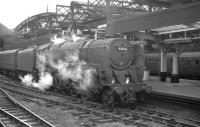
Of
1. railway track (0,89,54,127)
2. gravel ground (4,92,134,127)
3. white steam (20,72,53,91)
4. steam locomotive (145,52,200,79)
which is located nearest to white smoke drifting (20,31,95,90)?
white steam (20,72,53,91)

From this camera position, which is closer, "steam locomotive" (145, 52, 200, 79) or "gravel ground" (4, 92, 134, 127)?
"gravel ground" (4, 92, 134, 127)

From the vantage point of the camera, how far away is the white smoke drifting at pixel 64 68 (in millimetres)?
11922

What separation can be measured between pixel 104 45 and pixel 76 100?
3.02m

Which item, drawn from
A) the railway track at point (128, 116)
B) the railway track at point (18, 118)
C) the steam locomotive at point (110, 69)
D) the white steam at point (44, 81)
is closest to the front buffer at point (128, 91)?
the steam locomotive at point (110, 69)

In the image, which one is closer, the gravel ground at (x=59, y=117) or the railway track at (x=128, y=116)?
the gravel ground at (x=59, y=117)

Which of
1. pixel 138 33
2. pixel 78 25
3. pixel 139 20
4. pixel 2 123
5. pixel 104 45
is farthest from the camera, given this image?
pixel 78 25

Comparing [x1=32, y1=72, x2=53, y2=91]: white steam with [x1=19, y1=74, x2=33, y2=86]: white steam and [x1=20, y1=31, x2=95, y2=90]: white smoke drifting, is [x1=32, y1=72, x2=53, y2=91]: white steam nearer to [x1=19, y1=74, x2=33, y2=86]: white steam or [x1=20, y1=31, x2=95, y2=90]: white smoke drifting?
[x1=20, y1=31, x2=95, y2=90]: white smoke drifting

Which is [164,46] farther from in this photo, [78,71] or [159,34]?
[78,71]

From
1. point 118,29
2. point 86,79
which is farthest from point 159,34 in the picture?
point 86,79

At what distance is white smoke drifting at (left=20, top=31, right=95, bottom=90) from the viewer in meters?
11.9

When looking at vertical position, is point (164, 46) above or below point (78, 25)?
below

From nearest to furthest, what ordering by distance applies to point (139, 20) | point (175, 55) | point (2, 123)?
point (2, 123), point (139, 20), point (175, 55)

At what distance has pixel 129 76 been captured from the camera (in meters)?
11.8

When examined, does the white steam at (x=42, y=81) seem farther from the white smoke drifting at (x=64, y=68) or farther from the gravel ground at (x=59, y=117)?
the gravel ground at (x=59, y=117)
